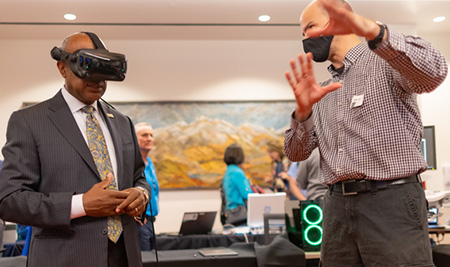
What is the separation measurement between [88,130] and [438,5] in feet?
17.7

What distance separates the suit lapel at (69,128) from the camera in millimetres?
1604

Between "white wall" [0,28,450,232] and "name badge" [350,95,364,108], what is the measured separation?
507 cm

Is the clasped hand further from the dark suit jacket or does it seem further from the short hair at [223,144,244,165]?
the short hair at [223,144,244,165]

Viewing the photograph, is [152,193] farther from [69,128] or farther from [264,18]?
[264,18]

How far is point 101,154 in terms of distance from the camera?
1.67m

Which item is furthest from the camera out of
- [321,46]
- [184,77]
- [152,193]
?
[184,77]

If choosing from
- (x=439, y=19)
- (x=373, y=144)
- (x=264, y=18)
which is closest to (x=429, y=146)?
(x=439, y=19)

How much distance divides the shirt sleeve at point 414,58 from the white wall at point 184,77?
5381mm

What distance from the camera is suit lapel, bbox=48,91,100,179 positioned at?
1604 mm

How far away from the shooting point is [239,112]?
677 centimetres

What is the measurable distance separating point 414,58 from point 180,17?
15.7 ft

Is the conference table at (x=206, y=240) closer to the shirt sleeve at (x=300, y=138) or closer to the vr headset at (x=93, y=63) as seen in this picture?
the shirt sleeve at (x=300, y=138)

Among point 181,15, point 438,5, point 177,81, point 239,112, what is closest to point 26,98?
point 177,81

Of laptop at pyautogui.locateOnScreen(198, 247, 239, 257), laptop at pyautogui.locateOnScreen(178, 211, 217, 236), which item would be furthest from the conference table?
laptop at pyautogui.locateOnScreen(198, 247, 239, 257)
